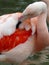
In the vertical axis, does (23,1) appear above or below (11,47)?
above

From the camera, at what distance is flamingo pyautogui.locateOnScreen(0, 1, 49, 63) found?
14.7 ft

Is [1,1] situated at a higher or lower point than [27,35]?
higher

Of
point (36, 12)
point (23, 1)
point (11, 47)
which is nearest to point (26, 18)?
point (36, 12)

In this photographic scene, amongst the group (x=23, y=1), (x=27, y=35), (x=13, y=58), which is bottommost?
(x=13, y=58)

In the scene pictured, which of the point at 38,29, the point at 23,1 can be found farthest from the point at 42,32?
the point at 23,1

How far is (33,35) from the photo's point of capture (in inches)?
184

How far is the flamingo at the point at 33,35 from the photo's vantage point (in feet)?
14.7

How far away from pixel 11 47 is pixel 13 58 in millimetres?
163

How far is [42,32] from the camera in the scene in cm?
466

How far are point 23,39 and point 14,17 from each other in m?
0.36

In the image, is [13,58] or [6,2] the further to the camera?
[6,2]

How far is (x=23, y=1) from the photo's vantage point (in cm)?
759

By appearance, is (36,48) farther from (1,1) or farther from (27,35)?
(1,1)

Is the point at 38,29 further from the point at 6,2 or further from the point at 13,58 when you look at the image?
the point at 6,2
